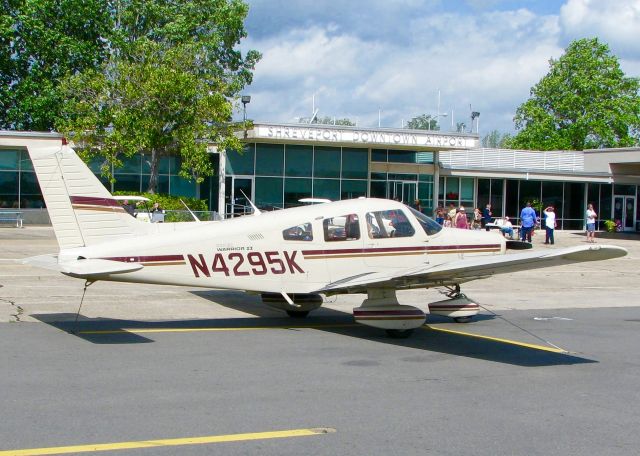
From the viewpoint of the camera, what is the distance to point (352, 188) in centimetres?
4222

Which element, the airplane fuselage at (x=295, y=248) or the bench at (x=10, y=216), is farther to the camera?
the bench at (x=10, y=216)

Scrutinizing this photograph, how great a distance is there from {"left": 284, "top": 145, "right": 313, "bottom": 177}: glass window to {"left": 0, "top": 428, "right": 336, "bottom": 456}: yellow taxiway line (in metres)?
34.7

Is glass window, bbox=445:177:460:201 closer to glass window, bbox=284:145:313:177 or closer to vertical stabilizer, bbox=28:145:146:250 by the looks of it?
glass window, bbox=284:145:313:177

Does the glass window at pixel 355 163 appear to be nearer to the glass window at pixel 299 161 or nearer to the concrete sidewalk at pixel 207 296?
the glass window at pixel 299 161

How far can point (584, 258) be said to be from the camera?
29.2 feet

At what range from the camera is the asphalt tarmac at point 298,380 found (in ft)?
20.6

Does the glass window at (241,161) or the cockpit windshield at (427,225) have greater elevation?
the glass window at (241,161)

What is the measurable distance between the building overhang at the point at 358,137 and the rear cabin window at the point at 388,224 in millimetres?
26573

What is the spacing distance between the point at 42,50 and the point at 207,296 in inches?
1665

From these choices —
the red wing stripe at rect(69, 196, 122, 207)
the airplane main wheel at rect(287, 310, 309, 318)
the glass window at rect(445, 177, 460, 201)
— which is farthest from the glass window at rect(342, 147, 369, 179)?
the red wing stripe at rect(69, 196, 122, 207)

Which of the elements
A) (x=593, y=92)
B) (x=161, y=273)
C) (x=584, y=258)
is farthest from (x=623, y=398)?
(x=593, y=92)

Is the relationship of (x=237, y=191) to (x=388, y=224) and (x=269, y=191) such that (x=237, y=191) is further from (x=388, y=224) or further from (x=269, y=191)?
(x=388, y=224)

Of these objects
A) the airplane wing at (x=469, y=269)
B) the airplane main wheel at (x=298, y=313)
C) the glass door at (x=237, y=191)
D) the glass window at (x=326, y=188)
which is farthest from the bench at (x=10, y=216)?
the airplane wing at (x=469, y=269)

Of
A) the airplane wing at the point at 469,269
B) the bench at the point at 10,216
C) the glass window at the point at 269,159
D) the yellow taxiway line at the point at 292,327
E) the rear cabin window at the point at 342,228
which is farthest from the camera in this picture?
the glass window at the point at 269,159
